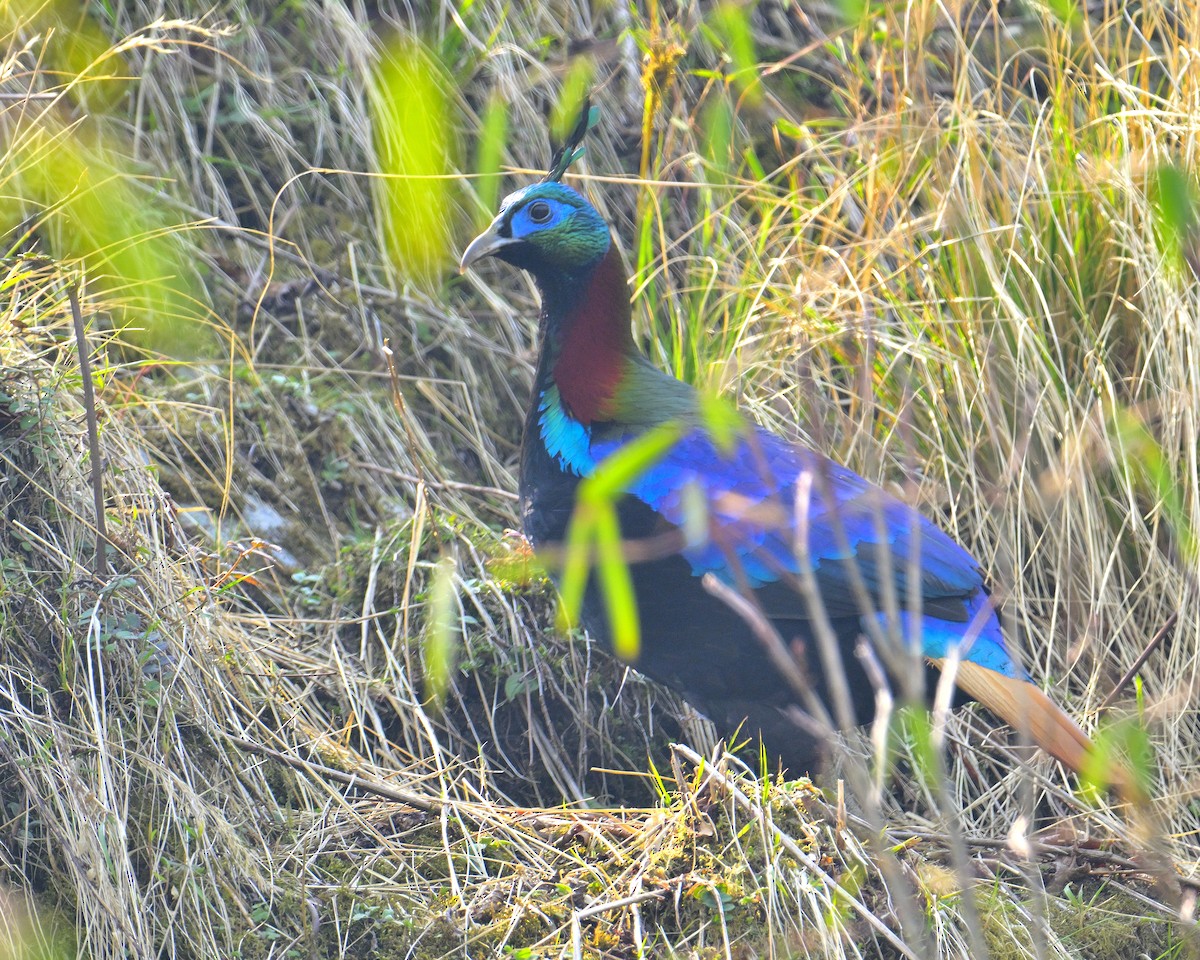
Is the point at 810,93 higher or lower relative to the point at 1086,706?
higher

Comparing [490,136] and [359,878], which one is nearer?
[359,878]

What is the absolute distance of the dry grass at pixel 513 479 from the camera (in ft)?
7.90

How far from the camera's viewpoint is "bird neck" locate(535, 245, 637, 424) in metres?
3.10

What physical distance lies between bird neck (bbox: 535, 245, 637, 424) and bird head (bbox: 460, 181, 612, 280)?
4cm

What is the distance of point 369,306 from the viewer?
4.12 meters

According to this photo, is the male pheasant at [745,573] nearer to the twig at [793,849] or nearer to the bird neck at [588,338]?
the bird neck at [588,338]

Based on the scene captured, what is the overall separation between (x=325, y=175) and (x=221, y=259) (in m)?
0.43

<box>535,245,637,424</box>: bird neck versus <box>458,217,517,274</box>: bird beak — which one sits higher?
<box>458,217,517,274</box>: bird beak

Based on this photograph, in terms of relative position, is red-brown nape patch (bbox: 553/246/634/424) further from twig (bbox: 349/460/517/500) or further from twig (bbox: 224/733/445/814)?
twig (bbox: 224/733/445/814)

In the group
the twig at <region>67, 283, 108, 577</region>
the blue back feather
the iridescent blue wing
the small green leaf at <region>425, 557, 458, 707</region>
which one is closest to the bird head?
the blue back feather

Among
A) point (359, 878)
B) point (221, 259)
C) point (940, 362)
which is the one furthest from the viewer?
point (221, 259)

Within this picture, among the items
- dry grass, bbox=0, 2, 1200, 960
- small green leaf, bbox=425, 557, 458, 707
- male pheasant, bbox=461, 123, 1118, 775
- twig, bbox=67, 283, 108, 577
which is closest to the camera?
dry grass, bbox=0, 2, 1200, 960

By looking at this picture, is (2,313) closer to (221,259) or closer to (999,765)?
(221,259)

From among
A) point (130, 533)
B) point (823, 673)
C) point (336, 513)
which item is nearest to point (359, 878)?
point (130, 533)
